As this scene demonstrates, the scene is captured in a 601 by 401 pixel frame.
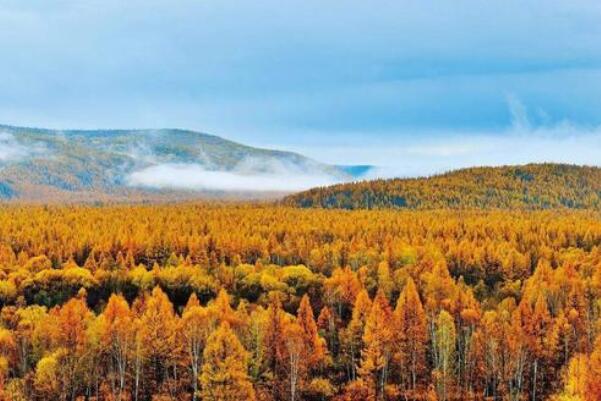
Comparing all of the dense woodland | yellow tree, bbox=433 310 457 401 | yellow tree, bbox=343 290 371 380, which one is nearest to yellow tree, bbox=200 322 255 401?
the dense woodland

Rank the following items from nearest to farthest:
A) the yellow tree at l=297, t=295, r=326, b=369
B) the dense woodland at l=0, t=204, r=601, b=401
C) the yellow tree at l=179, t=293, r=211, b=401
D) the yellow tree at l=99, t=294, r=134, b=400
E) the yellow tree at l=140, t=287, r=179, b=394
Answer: the dense woodland at l=0, t=204, r=601, b=401
the yellow tree at l=99, t=294, r=134, b=400
the yellow tree at l=179, t=293, r=211, b=401
the yellow tree at l=140, t=287, r=179, b=394
the yellow tree at l=297, t=295, r=326, b=369

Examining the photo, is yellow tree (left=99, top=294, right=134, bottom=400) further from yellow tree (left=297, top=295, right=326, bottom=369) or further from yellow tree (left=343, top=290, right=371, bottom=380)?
yellow tree (left=343, top=290, right=371, bottom=380)

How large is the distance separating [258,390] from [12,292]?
75135 mm

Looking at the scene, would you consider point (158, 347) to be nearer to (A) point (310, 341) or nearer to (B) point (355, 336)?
(A) point (310, 341)

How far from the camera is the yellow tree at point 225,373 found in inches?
3659

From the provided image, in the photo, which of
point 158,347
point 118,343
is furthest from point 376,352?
point 118,343

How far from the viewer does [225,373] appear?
93.4 meters

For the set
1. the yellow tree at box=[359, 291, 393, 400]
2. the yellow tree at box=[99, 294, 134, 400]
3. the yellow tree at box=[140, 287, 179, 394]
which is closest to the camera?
the yellow tree at box=[99, 294, 134, 400]

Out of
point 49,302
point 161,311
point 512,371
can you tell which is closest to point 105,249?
point 49,302

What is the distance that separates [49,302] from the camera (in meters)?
155

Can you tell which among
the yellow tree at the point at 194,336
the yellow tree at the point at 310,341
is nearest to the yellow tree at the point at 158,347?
the yellow tree at the point at 194,336

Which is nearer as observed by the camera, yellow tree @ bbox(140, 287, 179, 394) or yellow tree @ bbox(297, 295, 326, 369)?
yellow tree @ bbox(140, 287, 179, 394)

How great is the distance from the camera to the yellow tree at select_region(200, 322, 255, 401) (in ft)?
305

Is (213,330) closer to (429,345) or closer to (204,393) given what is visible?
(204,393)
